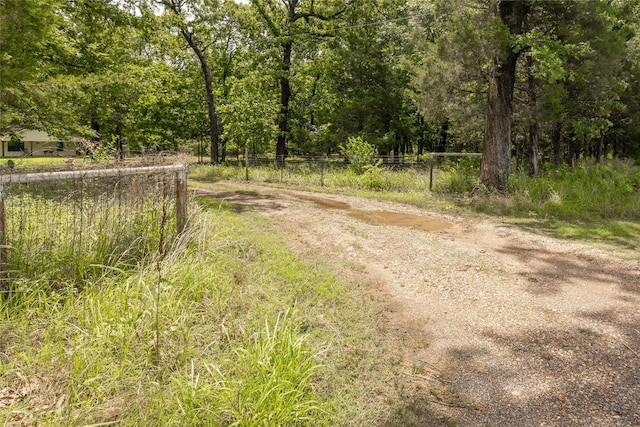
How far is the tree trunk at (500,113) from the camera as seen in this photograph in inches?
416

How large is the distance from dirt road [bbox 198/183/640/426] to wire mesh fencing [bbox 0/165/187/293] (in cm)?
242

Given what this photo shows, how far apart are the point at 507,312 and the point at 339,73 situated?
1885 centimetres

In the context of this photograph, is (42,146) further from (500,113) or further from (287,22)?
(287,22)

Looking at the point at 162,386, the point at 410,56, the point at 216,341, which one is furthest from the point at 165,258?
the point at 410,56

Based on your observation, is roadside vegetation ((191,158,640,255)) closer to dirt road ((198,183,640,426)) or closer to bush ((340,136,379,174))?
bush ((340,136,379,174))

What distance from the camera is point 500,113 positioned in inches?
435

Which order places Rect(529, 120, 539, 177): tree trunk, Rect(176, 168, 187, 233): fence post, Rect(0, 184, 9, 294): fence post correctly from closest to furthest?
Rect(0, 184, 9, 294): fence post
Rect(176, 168, 187, 233): fence post
Rect(529, 120, 539, 177): tree trunk

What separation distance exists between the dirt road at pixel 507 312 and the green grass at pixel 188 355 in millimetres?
484

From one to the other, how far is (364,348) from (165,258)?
7.52ft

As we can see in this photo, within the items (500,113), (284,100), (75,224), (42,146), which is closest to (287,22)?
(284,100)

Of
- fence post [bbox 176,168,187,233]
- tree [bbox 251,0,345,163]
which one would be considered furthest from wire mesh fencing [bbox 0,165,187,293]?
tree [bbox 251,0,345,163]

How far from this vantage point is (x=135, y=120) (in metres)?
Result: 27.3

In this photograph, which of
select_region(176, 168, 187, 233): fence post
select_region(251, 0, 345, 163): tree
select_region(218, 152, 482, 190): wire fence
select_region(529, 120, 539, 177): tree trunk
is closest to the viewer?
select_region(176, 168, 187, 233): fence post

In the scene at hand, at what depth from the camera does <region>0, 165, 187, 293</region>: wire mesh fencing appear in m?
3.51
